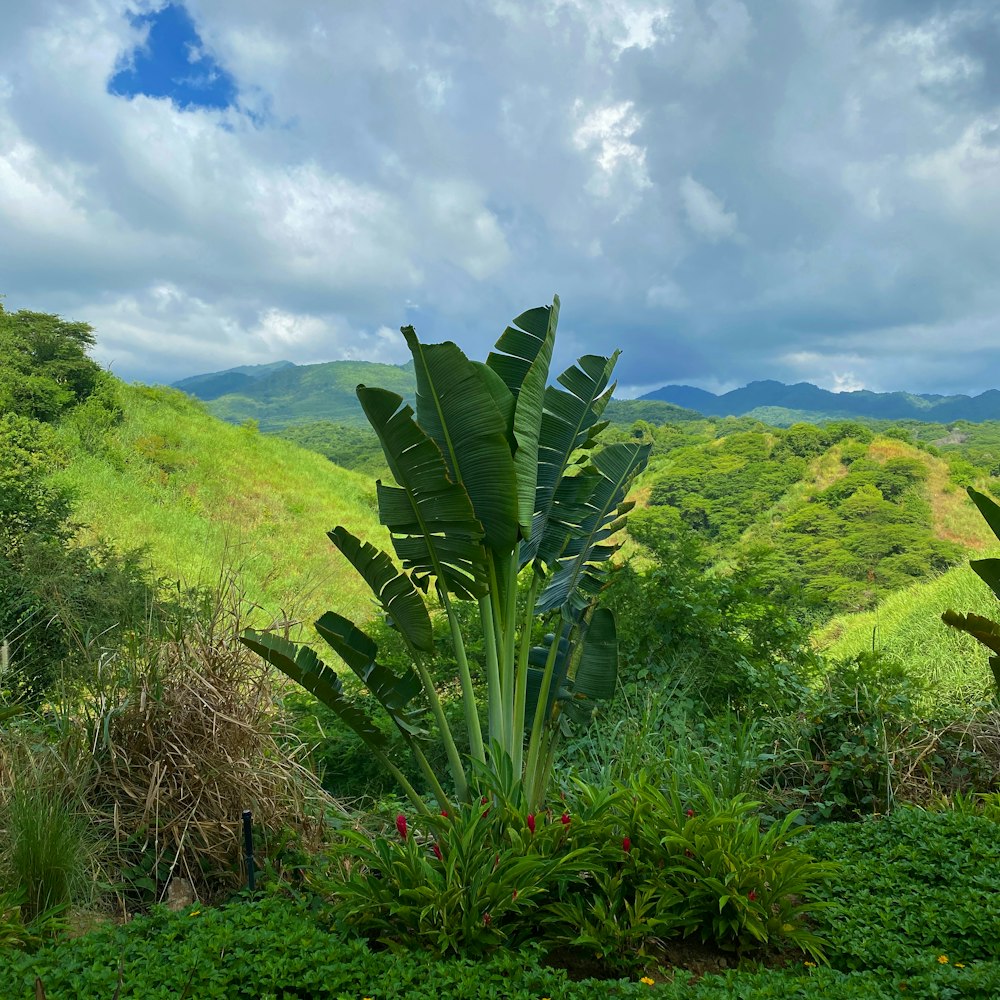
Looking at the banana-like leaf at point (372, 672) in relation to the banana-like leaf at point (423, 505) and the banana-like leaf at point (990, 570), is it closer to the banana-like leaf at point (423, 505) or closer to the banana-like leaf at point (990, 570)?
the banana-like leaf at point (423, 505)

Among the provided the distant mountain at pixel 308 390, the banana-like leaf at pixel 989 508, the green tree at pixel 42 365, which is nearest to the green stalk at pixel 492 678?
the banana-like leaf at pixel 989 508

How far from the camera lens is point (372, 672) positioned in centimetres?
397

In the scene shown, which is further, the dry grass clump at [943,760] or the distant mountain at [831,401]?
the distant mountain at [831,401]

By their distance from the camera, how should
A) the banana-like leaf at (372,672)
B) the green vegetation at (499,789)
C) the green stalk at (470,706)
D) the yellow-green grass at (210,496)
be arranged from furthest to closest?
the yellow-green grass at (210,496) < the green stalk at (470,706) < the banana-like leaf at (372,672) < the green vegetation at (499,789)

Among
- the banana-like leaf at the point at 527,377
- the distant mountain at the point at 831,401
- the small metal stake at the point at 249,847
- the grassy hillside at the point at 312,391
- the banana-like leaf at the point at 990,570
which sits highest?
the distant mountain at the point at 831,401

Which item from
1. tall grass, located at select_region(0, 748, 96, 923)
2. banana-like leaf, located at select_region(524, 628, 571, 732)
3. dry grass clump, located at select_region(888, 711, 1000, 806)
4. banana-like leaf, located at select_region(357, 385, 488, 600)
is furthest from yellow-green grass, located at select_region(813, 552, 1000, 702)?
tall grass, located at select_region(0, 748, 96, 923)

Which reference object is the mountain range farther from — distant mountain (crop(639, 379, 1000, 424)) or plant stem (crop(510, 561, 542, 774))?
plant stem (crop(510, 561, 542, 774))

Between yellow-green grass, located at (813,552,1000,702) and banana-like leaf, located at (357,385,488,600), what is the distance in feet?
12.7

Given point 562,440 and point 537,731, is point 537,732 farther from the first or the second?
point 562,440

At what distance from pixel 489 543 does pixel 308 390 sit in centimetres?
12714

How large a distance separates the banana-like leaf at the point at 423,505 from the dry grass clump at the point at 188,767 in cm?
108

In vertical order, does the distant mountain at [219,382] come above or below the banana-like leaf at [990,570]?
above

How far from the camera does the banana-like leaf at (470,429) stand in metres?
3.85

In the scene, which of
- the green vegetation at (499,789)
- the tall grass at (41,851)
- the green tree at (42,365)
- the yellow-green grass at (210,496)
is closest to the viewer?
the green vegetation at (499,789)
